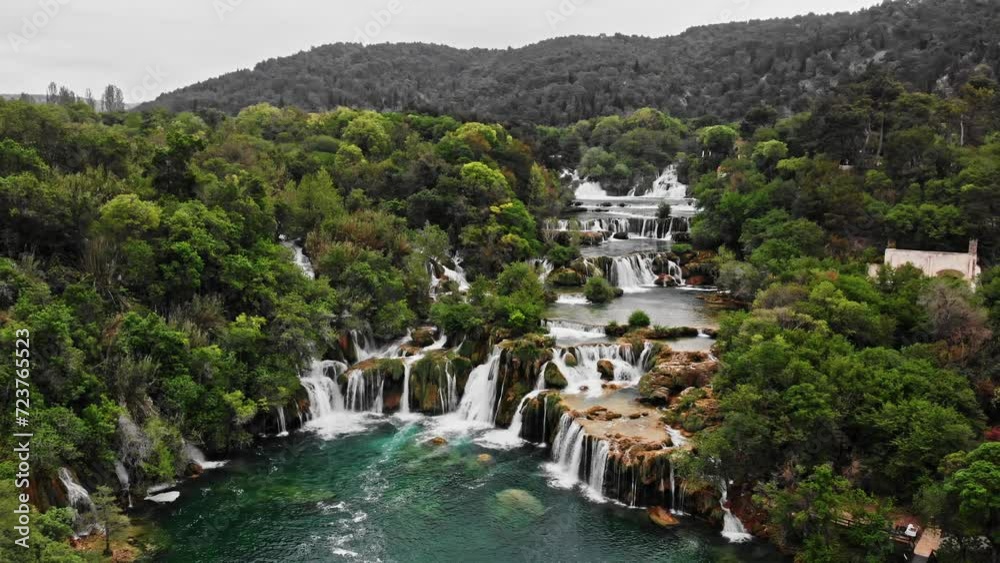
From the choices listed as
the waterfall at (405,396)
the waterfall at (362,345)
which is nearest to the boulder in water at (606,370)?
the waterfall at (405,396)

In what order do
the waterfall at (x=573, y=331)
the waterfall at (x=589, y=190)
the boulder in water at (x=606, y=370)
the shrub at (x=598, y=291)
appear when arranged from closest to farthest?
1. the boulder in water at (x=606, y=370)
2. the waterfall at (x=573, y=331)
3. the shrub at (x=598, y=291)
4. the waterfall at (x=589, y=190)

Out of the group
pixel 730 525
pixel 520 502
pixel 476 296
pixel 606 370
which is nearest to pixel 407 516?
pixel 520 502

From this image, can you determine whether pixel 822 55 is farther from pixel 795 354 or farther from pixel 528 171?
pixel 795 354

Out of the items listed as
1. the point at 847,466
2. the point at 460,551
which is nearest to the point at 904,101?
the point at 847,466

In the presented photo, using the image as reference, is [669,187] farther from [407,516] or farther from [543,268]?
[407,516]

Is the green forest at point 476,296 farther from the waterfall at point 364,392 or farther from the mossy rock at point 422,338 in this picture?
the waterfall at point 364,392
